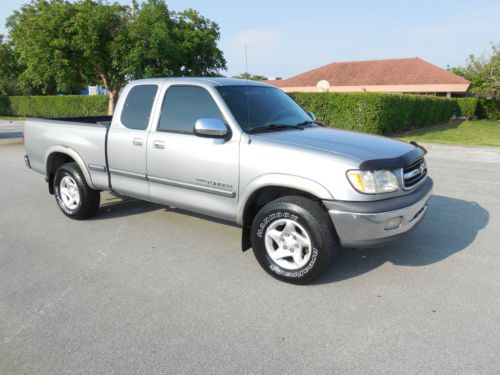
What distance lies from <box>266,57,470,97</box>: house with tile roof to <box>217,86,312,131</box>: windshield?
28.9 meters

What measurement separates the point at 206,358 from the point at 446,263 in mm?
2760

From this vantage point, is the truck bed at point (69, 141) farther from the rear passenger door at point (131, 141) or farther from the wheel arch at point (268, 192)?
the wheel arch at point (268, 192)

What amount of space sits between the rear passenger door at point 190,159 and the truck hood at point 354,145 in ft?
1.52

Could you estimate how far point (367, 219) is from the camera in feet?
10.9

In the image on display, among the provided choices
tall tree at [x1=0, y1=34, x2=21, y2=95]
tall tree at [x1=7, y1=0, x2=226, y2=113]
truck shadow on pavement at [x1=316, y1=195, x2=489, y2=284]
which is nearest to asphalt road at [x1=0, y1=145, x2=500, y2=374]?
truck shadow on pavement at [x1=316, y1=195, x2=489, y2=284]

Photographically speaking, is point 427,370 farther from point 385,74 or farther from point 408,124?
point 385,74

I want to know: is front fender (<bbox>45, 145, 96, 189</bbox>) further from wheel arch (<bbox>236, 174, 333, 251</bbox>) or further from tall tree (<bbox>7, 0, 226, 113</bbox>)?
tall tree (<bbox>7, 0, 226, 113</bbox>)

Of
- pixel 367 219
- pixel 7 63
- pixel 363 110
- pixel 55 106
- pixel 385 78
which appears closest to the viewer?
pixel 367 219

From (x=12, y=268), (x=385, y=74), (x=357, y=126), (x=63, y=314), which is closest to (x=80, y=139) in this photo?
(x=12, y=268)

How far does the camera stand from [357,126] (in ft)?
→ 51.9

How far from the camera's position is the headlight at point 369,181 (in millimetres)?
3318

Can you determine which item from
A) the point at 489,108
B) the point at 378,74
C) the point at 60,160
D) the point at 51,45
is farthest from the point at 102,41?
the point at 378,74

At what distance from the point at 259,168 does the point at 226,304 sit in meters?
1.24

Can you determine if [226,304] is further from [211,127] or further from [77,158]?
[77,158]
